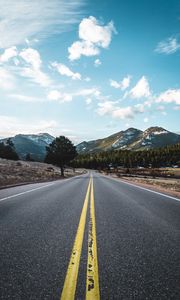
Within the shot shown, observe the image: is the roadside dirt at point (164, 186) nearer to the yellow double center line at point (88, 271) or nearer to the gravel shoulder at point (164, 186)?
the gravel shoulder at point (164, 186)

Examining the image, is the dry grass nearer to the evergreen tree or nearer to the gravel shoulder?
the gravel shoulder

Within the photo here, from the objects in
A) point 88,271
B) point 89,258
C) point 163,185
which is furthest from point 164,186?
point 88,271

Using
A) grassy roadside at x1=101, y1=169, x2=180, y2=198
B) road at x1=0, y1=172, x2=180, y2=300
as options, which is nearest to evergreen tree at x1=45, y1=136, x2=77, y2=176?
grassy roadside at x1=101, y1=169, x2=180, y2=198

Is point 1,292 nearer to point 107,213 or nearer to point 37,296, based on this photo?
point 37,296

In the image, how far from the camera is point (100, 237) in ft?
16.9

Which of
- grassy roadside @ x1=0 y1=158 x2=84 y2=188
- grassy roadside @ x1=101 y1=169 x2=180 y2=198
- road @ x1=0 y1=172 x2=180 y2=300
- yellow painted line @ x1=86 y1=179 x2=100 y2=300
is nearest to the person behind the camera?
yellow painted line @ x1=86 y1=179 x2=100 y2=300

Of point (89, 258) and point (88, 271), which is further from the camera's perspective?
point (89, 258)

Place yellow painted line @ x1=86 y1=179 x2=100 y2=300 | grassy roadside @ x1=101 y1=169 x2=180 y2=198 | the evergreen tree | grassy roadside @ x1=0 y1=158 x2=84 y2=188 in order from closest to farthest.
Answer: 1. yellow painted line @ x1=86 y1=179 x2=100 y2=300
2. grassy roadside @ x1=101 y1=169 x2=180 y2=198
3. grassy roadside @ x1=0 y1=158 x2=84 y2=188
4. the evergreen tree

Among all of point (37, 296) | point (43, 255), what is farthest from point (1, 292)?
point (43, 255)

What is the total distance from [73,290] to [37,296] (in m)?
0.42

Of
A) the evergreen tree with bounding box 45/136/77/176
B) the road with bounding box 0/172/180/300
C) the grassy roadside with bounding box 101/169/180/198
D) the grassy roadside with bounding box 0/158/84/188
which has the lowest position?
the grassy roadside with bounding box 101/169/180/198

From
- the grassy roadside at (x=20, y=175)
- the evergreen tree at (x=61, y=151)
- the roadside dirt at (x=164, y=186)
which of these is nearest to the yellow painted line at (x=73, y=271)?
the roadside dirt at (x=164, y=186)

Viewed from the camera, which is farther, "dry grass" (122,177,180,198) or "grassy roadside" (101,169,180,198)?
"grassy roadside" (101,169,180,198)

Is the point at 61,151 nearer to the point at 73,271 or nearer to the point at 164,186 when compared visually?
the point at 164,186
